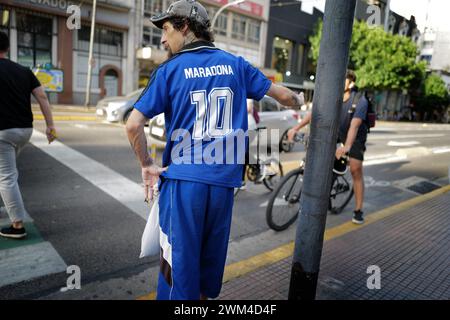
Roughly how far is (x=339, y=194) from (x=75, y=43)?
70.1 feet

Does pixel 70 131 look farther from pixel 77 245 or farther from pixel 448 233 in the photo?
pixel 448 233

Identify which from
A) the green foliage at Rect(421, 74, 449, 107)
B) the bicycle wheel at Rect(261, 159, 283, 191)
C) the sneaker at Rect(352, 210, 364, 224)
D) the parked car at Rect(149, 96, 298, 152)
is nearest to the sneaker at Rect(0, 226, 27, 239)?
the bicycle wheel at Rect(261, 159, 283, 191)

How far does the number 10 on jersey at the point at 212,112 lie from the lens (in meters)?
2.00

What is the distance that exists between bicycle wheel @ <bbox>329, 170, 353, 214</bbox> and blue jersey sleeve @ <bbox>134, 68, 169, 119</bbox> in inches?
142

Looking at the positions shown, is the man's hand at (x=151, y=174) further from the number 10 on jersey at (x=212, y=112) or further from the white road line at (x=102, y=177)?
the white road line at (x=102, y=177)

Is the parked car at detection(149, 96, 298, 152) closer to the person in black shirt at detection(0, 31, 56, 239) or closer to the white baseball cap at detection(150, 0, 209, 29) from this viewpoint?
the person in black shirt at detection(0, 31, 56, 239)

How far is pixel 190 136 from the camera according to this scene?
2.04 m

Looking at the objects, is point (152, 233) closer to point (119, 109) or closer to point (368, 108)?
point (368, 108)

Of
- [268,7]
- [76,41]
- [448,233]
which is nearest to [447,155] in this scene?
[448,233]

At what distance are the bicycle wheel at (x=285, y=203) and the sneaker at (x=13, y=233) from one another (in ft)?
8.68

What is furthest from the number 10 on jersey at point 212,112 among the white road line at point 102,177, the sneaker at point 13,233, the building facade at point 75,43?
the building facade at point 75,43

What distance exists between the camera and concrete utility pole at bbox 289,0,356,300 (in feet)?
7.06

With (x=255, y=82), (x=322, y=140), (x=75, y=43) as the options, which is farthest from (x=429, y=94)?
(x=255, y=82)

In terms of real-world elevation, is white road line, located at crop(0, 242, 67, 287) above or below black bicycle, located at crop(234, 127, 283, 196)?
below
